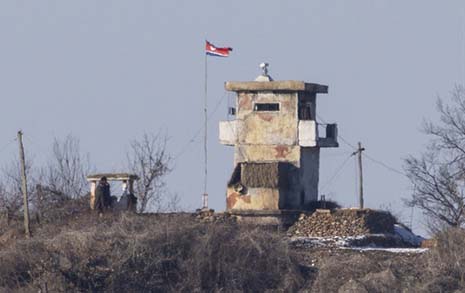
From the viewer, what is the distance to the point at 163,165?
2468 inches

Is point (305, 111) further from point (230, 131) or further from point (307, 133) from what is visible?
point (230, 131)

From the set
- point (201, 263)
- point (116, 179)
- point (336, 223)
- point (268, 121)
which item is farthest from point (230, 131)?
point (201, 263)

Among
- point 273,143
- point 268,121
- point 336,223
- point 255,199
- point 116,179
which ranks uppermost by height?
point 268,121

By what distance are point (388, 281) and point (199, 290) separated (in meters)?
4.31

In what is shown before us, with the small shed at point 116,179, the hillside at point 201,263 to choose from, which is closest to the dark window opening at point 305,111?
the small shed at point 116,179

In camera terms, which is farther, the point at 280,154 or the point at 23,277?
the point at 280,154

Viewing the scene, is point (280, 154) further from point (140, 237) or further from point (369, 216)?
point (140, 237)

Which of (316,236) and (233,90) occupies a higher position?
(233,90)

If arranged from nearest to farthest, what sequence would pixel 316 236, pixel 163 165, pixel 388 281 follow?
pixel 388 281
pixel 316 236
pixel 163 165

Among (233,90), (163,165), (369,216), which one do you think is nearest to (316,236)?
(369,216)

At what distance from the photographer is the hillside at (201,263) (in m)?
47.8

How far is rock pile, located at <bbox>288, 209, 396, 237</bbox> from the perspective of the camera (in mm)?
53844

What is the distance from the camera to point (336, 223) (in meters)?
54.0

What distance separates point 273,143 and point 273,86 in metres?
1.51
